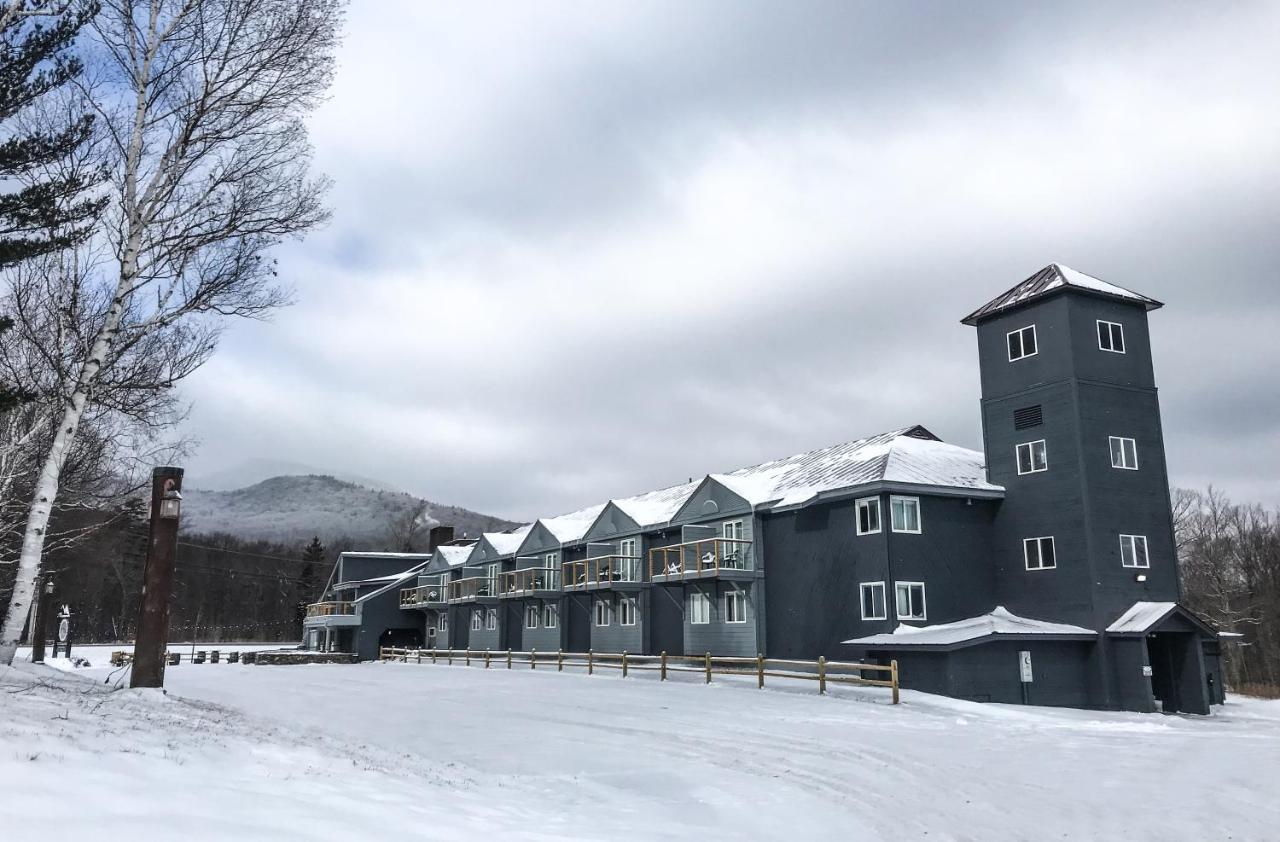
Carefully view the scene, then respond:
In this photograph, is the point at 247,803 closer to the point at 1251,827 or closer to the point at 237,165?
the point at 1251,827

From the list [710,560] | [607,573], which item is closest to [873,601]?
[710,560]

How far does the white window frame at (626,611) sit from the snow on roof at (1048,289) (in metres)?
19.7

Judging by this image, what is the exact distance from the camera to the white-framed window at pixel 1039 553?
30.6m

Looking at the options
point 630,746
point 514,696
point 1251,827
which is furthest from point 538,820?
point 514,696

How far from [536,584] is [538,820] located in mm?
39153

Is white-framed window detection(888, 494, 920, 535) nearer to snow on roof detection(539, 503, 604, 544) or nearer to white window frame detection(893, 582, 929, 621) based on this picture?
white window frame detection(893, 582, 929, 621)

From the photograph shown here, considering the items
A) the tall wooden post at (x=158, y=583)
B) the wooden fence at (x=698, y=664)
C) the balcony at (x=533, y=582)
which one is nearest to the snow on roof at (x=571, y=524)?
the balcony at (x=533, y=582)

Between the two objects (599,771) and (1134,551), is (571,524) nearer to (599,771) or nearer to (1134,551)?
(1134,551)

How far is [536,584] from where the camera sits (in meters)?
47.8

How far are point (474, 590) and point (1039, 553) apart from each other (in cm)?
3440

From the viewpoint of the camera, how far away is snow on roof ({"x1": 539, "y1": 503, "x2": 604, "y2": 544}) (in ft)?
159

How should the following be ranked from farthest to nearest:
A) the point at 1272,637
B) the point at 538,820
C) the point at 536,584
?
1. the point at 1272,637
2. the point at 536,584
3. the point at 538,820

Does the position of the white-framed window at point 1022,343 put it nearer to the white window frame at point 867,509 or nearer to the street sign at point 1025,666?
the white window frame at point 867,509

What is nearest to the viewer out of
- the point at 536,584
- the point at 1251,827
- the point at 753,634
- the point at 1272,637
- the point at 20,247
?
the point at 1251,827
